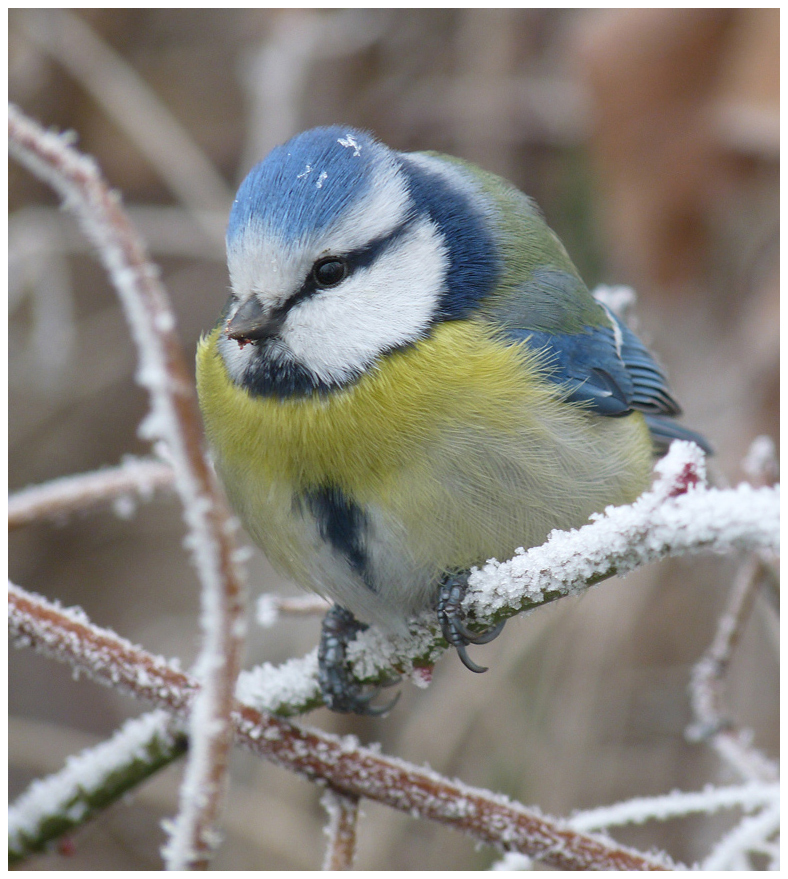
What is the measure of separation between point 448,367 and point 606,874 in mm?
518

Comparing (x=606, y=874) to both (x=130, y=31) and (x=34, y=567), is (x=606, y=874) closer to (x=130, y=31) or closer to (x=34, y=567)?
(x=34, y=567)

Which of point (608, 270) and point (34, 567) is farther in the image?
point (34, 567)

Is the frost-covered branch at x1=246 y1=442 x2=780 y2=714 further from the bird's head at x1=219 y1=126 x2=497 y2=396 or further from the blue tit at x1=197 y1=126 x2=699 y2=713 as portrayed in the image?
the bird's head at x1=219 y1=126 x2=497 y2=396

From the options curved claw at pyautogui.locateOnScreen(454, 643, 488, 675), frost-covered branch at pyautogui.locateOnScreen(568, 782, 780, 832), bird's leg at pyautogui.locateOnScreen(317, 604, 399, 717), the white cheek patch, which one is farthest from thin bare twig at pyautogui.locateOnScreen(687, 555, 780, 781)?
the white cheek patch

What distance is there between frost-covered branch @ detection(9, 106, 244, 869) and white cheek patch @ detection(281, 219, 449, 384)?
0.47 m

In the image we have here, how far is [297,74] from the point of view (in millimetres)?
2041

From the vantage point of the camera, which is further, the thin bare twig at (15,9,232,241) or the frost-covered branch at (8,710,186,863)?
the thin bare twig at (15,9,232,241)

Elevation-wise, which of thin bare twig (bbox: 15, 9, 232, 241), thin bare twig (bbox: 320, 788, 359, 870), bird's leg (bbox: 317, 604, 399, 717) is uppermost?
thin bare twig (bbox: 15, 9, 232, 241)

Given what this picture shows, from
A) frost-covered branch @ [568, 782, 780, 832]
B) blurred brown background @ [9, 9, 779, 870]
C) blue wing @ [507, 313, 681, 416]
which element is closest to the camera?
frost-covered branch @ [568, 782, 780, 832]

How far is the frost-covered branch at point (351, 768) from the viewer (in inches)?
28.0

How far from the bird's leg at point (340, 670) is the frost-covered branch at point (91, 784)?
148 mm

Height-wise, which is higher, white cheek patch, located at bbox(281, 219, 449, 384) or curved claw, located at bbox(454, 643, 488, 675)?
white cheek patch, located at bbox(281, 219, 449, 384)

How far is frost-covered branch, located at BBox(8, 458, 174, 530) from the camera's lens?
892 millimetres

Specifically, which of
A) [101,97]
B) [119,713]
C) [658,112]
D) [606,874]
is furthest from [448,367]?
[119,713]
